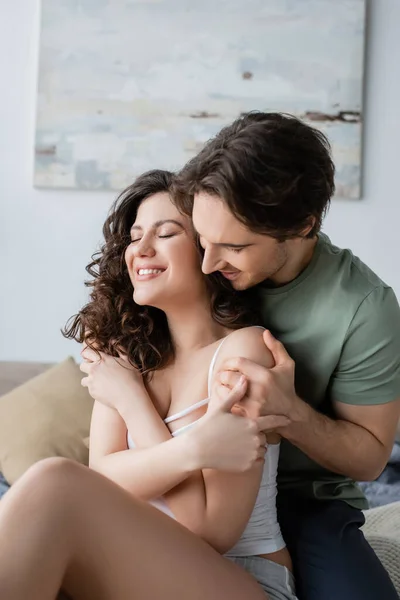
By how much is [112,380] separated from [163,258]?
251 mm

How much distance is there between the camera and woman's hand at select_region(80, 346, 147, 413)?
1.49 meters

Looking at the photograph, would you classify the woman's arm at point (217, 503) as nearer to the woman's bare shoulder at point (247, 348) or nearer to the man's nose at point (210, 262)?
the woman's bare shoulder at point (247, 348)

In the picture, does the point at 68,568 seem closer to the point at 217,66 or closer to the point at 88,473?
the point at 88,473

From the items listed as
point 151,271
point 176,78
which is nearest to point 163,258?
point 151,271

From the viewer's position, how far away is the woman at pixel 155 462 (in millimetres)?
1233

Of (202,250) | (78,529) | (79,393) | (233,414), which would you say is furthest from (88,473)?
(79,393)

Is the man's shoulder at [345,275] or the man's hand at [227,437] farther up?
the man's shoulder at [345,275]

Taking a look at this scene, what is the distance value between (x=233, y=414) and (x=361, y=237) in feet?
6.20

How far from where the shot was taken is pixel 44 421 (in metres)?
2.65

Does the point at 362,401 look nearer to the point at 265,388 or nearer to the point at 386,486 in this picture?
the point at 265,388

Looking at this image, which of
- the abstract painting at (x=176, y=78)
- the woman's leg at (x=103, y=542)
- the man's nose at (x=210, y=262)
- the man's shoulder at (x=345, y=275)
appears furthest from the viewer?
the abstract painting at (x=176, y=78)

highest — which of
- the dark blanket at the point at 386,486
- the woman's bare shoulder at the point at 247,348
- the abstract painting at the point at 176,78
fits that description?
the abstract painting at the point at 176,78

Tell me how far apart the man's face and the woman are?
9 cm

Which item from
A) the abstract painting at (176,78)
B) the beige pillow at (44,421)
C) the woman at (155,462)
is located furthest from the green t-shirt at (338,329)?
the abstract painting at (176,78)
